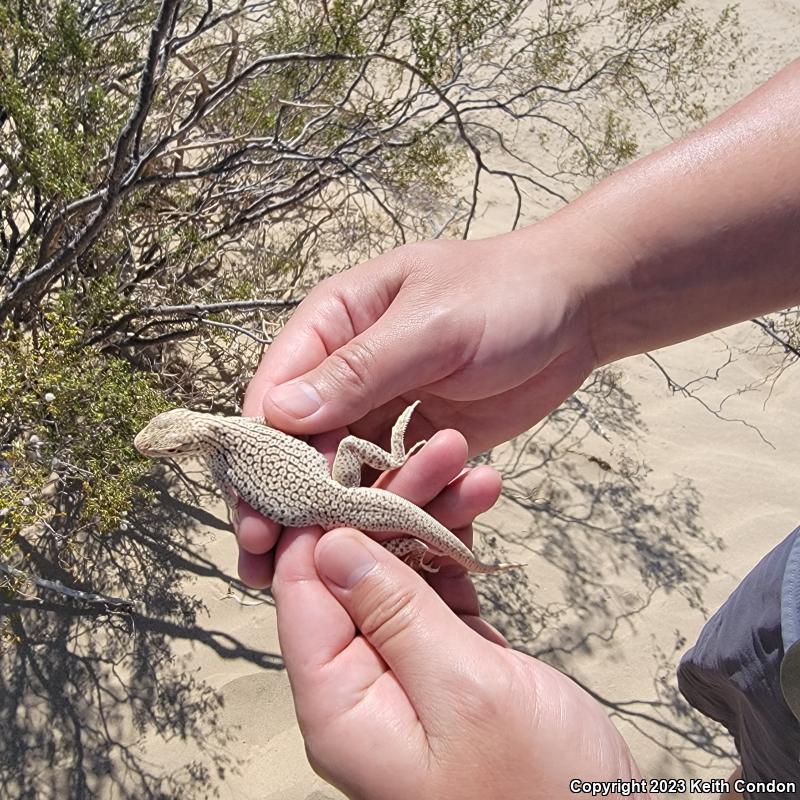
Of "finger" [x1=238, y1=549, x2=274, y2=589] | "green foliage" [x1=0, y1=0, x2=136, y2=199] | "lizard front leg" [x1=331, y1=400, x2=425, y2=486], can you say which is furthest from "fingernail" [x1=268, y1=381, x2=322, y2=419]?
"green foliage" [x1=0, y1=0, x2=136, y2=199]

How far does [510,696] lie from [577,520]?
9.48 feet

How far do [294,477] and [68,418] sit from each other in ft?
4.21

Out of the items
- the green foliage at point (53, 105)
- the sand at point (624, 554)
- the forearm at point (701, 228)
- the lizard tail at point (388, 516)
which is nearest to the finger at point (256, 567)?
the lizard tail at point (388, 516)

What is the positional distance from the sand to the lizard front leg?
155cm

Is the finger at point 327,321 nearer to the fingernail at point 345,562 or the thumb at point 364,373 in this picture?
the thumb at point 364,373

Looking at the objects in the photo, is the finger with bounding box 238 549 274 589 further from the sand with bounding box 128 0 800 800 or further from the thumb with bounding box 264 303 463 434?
the sand with bounding box 128 0 800 800

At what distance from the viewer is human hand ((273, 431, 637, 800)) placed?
179 cm

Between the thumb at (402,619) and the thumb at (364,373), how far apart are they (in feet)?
1.63

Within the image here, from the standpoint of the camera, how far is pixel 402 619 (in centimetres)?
208

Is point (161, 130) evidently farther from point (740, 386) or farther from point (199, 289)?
point (740, 386)

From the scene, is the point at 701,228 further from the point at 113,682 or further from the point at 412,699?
the point at 113,682

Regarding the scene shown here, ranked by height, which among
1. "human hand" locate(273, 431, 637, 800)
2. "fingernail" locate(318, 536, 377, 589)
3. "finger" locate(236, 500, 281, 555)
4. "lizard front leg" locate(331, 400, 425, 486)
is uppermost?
"lizard front leg" locate(331, 400, 425, 486)

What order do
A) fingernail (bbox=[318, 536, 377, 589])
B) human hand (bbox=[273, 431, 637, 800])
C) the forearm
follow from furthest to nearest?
1. the forearm
2. fingernail (bbox=[318, 536, 377, 589])
3. human hand (bbox=[273, 431, 637, 800])

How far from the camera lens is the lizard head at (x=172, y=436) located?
2.65 metres
